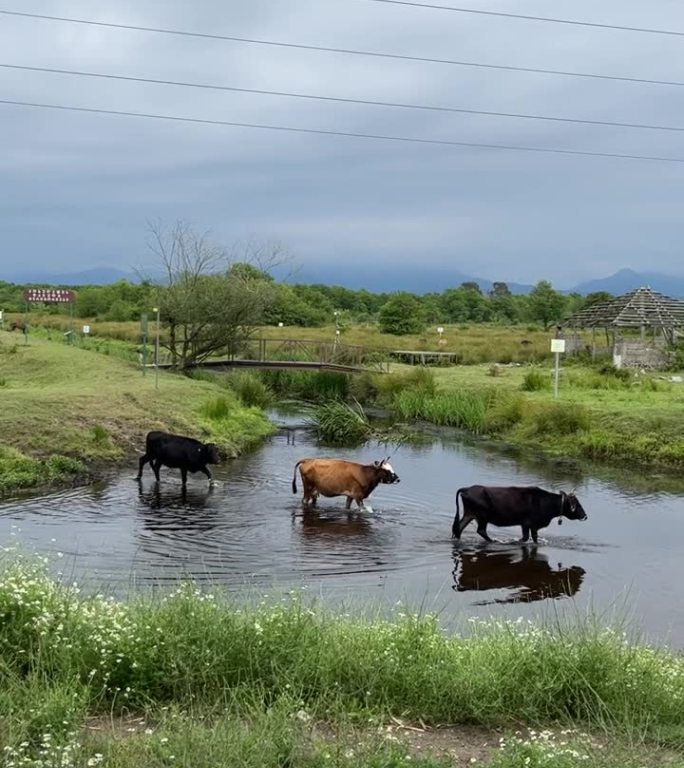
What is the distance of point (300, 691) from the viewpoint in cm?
647

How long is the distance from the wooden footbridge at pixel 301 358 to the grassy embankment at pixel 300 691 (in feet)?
99.0

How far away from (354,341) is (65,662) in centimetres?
4991

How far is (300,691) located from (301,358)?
3605 cm

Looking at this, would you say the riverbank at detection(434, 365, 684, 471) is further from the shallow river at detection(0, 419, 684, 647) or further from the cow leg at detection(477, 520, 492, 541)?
the cow leg at detection(477, 520, 492, 541)

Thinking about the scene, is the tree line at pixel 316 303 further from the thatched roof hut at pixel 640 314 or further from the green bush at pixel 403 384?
the thatched roof hut at pixel 640 314

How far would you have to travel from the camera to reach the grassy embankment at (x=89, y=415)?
19484 millimetres

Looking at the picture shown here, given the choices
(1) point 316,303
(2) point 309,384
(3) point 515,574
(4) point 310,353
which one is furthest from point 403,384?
(1) point 316,303

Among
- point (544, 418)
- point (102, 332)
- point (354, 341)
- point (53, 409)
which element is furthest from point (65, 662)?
point (102, 332)

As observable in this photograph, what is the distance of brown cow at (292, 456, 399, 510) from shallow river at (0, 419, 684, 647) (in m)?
0.40

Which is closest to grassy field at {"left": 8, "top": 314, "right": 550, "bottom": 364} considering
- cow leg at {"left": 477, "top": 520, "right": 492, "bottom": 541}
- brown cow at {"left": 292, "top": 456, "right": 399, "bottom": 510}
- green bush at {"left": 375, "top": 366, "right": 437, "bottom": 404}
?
green bush at {"left": 375, "top": 366, "right": 437, "bottom": 404}

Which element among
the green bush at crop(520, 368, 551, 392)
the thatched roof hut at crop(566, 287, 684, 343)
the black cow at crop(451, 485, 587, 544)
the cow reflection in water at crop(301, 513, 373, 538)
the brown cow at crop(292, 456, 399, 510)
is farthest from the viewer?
the thatched roof hut at crop(566, 287, 684, 343)

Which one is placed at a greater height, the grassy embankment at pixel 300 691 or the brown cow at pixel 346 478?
the grassy embankment at pixel 300 691

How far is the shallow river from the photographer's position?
1250cm

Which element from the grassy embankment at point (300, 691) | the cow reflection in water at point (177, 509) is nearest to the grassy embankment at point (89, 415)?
the cow reflection in water at point (177, 509)
